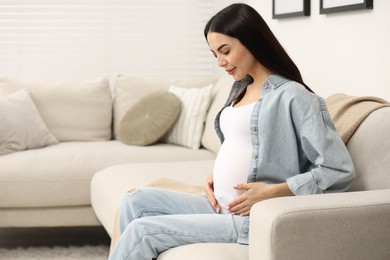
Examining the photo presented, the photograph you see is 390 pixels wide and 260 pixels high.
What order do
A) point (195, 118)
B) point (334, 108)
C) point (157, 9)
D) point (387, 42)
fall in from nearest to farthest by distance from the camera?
point (334, 108)
point (387, 42)
point (195, 118)
point (157, 9)

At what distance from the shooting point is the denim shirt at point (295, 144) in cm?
205

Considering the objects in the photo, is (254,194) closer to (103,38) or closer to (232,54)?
(232,54)

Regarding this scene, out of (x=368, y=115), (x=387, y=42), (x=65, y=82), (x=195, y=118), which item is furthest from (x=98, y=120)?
(x=368, y=115)

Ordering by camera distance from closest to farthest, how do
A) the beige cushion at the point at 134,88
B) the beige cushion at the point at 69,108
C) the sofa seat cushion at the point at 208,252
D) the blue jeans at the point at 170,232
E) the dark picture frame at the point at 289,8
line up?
the sofa seat cushion at the point at 208,252, the blue jeans at the point at 170,232, the dark picture frame at the point at 289,8, the beige cushion at the point at 69,108, the beige cushion at the point at 134,88

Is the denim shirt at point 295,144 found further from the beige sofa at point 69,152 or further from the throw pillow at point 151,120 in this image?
the throw pillow at point 151,120

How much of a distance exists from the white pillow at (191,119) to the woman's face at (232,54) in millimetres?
1826

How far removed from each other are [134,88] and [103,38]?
792 mm

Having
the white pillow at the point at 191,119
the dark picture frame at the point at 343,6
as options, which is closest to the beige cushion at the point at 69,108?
the white pillow at the point at 191,119

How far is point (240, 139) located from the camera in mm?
2240

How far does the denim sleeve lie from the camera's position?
203cm

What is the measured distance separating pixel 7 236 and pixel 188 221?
2.25 m

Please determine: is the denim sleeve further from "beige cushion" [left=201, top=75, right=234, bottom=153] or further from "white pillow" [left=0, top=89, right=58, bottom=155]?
"white pillow" [left=0, top=89, right=58, bottom=155]

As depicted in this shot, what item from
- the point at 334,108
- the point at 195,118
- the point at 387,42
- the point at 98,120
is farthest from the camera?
the point at 98,120

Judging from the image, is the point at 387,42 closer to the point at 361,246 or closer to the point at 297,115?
the point at 297,115
